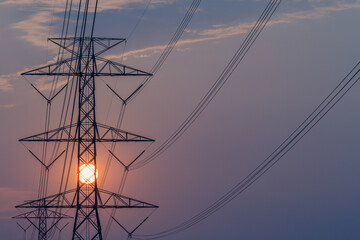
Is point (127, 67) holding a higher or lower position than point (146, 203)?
higher

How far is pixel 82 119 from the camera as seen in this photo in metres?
36.0

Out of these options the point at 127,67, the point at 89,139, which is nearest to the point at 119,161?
the point at 89,139

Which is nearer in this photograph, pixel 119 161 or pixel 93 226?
pixel 93 226

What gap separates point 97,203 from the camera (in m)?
35.1

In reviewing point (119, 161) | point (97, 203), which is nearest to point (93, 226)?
point (97, 203)

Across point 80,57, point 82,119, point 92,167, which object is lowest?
point 92,167

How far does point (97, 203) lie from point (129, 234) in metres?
2.54

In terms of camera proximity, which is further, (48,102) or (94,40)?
(48,102)

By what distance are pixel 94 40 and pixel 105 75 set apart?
1948mm

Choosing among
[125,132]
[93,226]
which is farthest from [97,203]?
[125,132]

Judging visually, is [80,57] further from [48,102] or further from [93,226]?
[93,226]

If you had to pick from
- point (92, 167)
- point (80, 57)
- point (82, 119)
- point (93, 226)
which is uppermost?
point (80, 57)

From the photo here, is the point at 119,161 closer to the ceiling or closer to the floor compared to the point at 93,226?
closer to the ceiling

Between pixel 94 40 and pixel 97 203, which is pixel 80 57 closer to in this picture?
pixel 94 40
